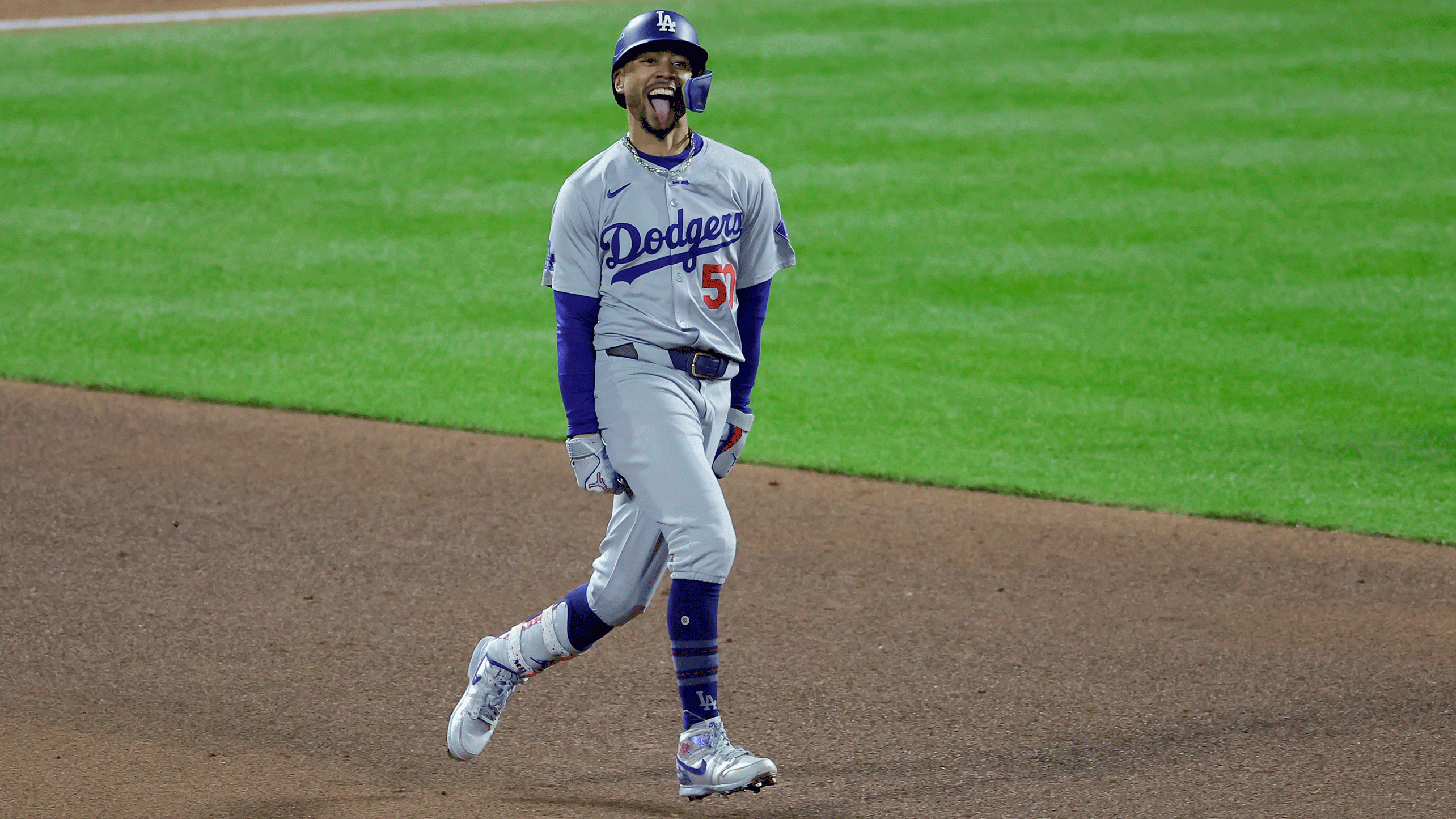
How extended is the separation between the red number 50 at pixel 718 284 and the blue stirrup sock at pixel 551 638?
0.91m

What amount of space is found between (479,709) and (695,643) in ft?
2.31

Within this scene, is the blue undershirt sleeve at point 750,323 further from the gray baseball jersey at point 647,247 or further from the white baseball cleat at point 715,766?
the white baseball cleat at point 715,766

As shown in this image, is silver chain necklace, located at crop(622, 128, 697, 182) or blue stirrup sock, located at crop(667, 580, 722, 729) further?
silver chain necklace, located at crop(622, 128, 697, 182)

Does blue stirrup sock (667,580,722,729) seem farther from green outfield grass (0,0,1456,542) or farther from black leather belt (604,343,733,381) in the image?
green outfield grass (0,0,1456,542)

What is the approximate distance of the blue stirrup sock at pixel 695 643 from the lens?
4.02 meters

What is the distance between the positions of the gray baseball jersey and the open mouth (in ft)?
0.51

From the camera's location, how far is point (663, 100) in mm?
4074

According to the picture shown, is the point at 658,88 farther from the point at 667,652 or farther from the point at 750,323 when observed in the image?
the point at 667,652

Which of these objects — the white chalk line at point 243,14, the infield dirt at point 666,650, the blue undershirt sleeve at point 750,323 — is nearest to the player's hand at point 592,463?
the blue undershirt sleeve at point 750,323

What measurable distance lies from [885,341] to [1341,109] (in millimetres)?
7213

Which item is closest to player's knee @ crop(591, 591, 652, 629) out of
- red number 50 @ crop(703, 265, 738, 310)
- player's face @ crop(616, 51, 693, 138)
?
red number 50 @ crop(703, 265, 738, 310)

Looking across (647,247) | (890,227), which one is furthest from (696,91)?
(890,227)

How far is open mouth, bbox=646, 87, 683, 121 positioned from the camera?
4070 mm

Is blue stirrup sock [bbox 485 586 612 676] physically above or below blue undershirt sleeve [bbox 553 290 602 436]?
below
